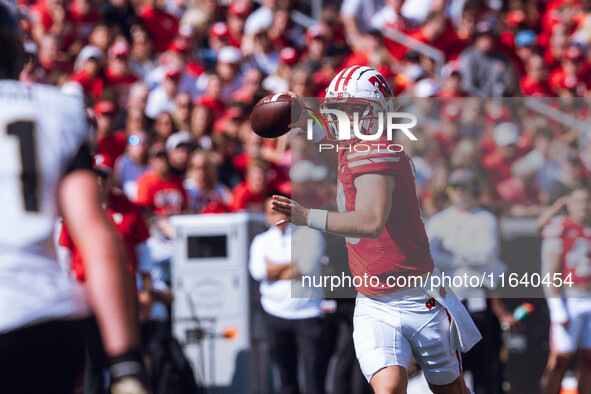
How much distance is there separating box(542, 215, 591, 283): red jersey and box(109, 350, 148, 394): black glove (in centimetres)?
507

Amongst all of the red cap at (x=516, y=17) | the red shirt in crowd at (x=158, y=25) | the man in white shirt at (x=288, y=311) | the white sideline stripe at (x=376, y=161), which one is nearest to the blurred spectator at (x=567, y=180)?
the man in white shirt at (x=288, y=311)

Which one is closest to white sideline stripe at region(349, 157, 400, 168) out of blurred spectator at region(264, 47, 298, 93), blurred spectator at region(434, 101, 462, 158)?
blurred spectator at region(434, 101, 462, 158)

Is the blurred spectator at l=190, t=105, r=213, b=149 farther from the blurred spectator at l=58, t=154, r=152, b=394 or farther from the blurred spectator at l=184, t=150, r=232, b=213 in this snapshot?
the blurred spectator at l=58, t=154, r=152, b=394

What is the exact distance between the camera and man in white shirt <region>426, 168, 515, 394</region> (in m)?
6.21

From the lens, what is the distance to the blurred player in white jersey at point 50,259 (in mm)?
2361

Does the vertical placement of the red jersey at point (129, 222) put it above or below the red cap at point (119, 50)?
below

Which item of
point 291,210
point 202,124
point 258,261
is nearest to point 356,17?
point 202,124

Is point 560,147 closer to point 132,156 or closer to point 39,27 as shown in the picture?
point 132,156

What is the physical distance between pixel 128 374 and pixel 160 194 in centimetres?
566

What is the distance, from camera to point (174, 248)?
7.61 meters

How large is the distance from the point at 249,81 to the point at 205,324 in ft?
9.99

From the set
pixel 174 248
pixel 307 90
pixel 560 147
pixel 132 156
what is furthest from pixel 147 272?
pixel 560 147

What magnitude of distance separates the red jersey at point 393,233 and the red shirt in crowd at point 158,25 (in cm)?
714

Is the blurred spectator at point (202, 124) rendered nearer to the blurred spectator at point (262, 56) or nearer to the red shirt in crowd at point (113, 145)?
the red shirt in crowd at point (113, 145)
